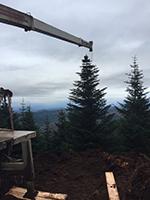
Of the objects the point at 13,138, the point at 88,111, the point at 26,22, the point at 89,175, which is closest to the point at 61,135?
the point at 88,111

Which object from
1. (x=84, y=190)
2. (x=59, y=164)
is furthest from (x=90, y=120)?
(x=84, y=190)

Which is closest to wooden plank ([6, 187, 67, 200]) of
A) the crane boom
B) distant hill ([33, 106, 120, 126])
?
the crane boom

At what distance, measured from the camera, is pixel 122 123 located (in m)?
29.8

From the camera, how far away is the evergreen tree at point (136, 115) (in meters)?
28.7

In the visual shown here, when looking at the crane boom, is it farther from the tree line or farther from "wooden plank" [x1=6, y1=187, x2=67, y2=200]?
the tree line

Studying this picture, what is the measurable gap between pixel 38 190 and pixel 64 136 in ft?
73.0

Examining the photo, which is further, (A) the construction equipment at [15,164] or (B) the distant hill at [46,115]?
(B) the distant hill at [46,115]

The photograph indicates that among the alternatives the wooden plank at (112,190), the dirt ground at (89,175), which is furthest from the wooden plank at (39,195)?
the wooden plank at (112,190)

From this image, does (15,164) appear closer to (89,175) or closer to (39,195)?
(39,195)

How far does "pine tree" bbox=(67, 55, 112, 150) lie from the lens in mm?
27641

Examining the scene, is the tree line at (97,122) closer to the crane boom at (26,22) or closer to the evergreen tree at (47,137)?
the evergreen tree at (47,137)

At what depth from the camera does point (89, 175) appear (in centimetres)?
988

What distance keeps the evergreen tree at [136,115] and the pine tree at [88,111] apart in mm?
1719

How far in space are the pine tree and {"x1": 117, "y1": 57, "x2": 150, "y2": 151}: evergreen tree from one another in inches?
67.7
